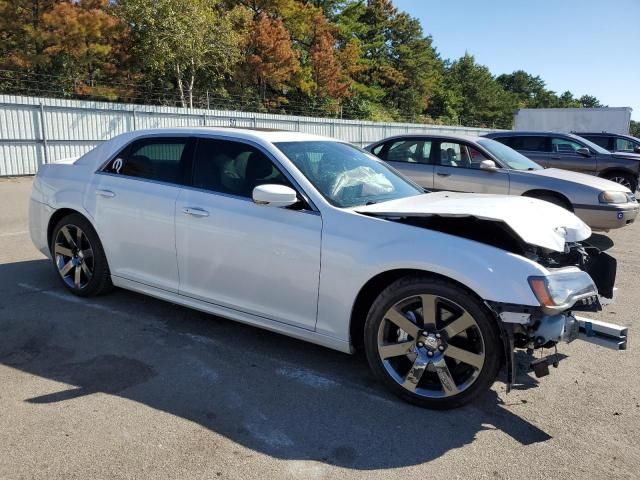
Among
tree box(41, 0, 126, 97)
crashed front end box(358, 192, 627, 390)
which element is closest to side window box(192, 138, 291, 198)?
crashed front end box(358, 192, 627, 390)

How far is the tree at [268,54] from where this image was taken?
31984 mm

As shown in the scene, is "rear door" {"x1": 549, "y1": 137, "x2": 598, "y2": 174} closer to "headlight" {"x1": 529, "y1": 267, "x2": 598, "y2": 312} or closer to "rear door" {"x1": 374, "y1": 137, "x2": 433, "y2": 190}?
"rear door" {"x1": 374, "y1": 137, "x2": 433, "y2": 190}

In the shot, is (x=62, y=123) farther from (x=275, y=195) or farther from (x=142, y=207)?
(x=275, y=195)

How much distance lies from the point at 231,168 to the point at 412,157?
563 cm

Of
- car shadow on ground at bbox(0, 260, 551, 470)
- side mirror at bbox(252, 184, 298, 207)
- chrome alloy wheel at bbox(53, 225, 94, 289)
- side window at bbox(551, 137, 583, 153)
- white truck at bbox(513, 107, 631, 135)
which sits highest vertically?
white truck at bbox(513, 107, 631, 135)

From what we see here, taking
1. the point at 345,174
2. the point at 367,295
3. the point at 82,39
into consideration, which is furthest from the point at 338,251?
the point at 82,39

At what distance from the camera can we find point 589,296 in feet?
10.4

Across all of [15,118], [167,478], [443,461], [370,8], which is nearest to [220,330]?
[167,478]

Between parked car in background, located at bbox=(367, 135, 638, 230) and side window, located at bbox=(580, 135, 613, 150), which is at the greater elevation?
side window, located at bbox=(580, 135, 613, 150)

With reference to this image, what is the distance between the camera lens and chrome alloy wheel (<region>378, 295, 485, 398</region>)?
121 inches

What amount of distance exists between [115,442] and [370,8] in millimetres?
54300

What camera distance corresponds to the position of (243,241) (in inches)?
147

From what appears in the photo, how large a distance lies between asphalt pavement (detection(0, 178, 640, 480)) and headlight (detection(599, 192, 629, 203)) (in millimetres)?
4122

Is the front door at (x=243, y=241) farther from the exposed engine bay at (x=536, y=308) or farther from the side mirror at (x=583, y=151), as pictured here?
the side mirror at (x=583, y=151)
